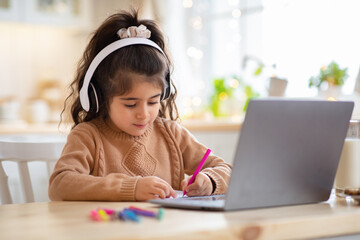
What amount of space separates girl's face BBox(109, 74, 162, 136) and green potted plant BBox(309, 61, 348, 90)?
5.95 feet

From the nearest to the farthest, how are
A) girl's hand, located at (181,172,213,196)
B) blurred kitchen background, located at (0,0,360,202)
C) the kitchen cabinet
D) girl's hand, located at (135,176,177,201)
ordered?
1. girl's hand, located at (135,176,177,201)
2. girl's hand, located at (181,172,213,196)
3. blurred kitchen background, located at (0,0,360,202)
4. the kitchen cabinet

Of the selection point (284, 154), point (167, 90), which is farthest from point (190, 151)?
point (284, 154)

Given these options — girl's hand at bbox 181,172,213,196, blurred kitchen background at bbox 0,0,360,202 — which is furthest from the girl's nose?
blurred kitchen background at bbox 0,0,360,202

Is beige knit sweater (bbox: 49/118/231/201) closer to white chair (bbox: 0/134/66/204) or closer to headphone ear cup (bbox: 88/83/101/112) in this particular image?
headphone ear cup (bbox: 88/83/101/112)

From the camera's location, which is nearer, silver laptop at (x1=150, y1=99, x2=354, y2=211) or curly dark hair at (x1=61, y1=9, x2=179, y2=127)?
silver laptop at (x1=150, y1=99, x2=354, y2=211)

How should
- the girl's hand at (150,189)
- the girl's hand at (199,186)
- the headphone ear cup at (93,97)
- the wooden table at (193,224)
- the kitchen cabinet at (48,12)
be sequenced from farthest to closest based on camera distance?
the kitchen cabinet at (48,12) < the headphone ear cup at (93,97) < the girl's hand at (199,186) < the girl's hand at (150,189) < the wooden table at (193,224)

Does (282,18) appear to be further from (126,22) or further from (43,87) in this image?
(126,22)

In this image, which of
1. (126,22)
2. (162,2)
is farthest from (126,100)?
(162,2)

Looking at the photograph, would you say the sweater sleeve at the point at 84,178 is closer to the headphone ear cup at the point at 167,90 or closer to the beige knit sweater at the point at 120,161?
the beige knit sweater at the point at 120,161

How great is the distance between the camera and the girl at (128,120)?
1279 mm

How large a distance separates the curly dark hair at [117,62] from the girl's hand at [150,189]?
1.03 feet

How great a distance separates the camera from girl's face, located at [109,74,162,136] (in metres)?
1.31

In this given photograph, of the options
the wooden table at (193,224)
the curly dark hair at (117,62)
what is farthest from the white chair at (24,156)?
the wooden table at (193,224)

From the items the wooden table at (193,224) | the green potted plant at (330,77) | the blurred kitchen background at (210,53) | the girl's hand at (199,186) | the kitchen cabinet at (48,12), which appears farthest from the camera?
the kitchen cabinet at (48,12)
